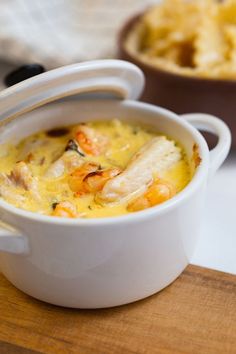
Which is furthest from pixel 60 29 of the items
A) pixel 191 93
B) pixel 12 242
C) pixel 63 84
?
pixel 12 242

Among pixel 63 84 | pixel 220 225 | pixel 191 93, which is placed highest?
pixel 63 84

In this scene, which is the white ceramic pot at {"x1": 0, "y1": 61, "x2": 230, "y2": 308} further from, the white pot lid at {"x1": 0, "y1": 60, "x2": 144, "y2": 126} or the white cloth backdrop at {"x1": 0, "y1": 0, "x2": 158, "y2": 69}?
the white cloth backdrop at {"x1": 0, "y1": 0, "x2": 158, "y2": 69}

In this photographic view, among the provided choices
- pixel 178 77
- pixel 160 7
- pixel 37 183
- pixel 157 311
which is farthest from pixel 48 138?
pixel 160 7

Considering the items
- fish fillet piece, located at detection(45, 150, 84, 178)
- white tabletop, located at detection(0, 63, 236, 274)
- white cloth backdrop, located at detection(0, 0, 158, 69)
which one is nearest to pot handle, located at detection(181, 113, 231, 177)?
white tabletop, located at detection(0, 63, 236, 274)

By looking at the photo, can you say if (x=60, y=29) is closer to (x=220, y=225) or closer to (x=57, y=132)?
(x=57, y=132)

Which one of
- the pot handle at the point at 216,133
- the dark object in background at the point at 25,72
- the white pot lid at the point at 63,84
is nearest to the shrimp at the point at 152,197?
the pot handle at the point at 216,133

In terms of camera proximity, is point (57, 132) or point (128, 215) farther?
point (57, 132)
